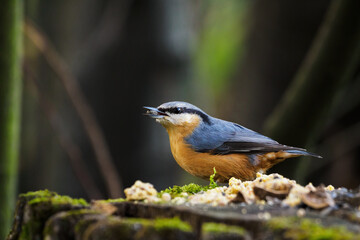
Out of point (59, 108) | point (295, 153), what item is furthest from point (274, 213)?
point (59, 108)

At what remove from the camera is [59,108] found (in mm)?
7594

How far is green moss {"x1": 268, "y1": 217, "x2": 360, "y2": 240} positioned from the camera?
5.59 ft

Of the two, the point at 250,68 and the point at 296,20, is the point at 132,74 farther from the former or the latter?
the point at 296,20

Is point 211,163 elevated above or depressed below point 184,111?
below

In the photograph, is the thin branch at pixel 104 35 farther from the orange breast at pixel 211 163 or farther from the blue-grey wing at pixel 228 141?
the orange breast at pixel 211 163

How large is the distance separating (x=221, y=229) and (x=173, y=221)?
216mm

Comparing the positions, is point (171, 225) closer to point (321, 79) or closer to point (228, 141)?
point (228, 141)

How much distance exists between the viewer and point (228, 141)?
4250mm

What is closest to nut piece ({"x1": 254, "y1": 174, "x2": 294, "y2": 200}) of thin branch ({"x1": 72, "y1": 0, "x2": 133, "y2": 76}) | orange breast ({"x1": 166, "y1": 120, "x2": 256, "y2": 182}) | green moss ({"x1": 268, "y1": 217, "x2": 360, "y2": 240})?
green moss ({"x1": 268, "y1": 217, "x2": 360, "y2": 240})

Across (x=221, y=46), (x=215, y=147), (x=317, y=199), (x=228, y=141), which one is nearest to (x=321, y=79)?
(x=228, y=141)

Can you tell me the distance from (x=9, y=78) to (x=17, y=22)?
1.51 feet

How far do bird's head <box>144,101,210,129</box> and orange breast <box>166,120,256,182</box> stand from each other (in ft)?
0.47

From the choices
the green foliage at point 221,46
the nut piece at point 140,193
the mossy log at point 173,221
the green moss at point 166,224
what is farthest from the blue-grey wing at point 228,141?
the green foliage at point 221,46

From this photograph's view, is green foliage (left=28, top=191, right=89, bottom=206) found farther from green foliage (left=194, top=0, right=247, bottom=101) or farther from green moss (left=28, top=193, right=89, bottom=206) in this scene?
green foliage (left=194, top=0, right=247, bottom=101)
